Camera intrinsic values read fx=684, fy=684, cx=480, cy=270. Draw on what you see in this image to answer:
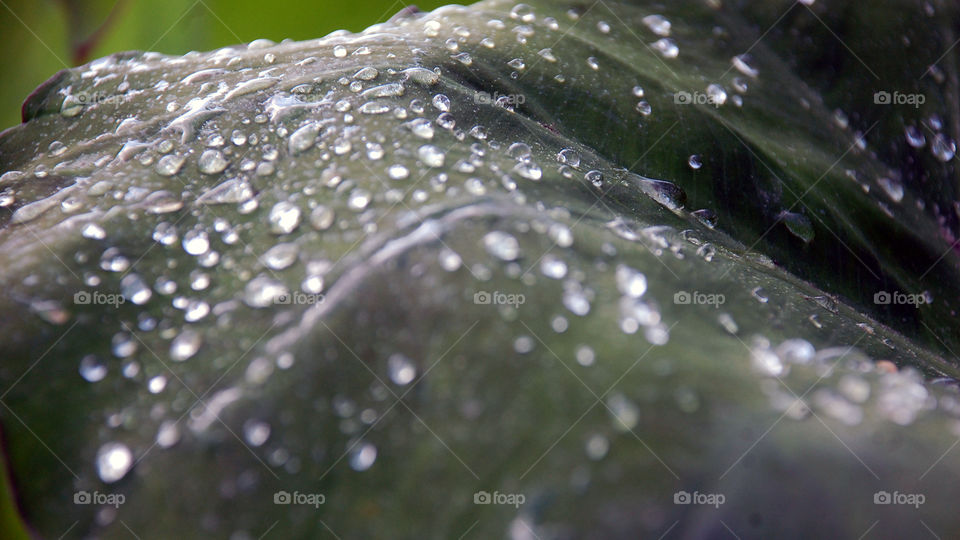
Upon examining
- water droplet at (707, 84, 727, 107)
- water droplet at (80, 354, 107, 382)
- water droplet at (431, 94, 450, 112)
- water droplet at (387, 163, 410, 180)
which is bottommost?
water droplet at (707, 84, 727, 107)

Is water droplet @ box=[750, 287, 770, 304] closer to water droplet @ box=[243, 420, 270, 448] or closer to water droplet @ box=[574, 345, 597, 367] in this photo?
water droplet @ box=[574, 345, 597, 367]

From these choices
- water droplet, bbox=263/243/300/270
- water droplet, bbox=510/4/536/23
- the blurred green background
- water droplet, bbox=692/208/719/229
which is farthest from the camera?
the blurred green background

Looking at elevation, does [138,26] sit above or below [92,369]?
below

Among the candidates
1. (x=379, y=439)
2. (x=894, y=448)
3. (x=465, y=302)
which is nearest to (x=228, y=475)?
(x=379, y=439)

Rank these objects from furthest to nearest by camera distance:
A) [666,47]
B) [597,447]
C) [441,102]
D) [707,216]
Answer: [666,47], [707,216], [441,102], [597,447]

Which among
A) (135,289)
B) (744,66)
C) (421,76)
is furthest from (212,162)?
(744,66)

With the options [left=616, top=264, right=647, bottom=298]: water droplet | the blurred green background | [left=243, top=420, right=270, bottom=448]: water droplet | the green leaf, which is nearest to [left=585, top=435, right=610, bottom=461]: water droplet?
the green leaf

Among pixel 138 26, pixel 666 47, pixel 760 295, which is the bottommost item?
pixel 138 26

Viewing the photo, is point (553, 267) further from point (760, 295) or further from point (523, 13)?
point (523, 13)

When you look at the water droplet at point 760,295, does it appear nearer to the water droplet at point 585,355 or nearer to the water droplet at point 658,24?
the water droplet at point 585,355
